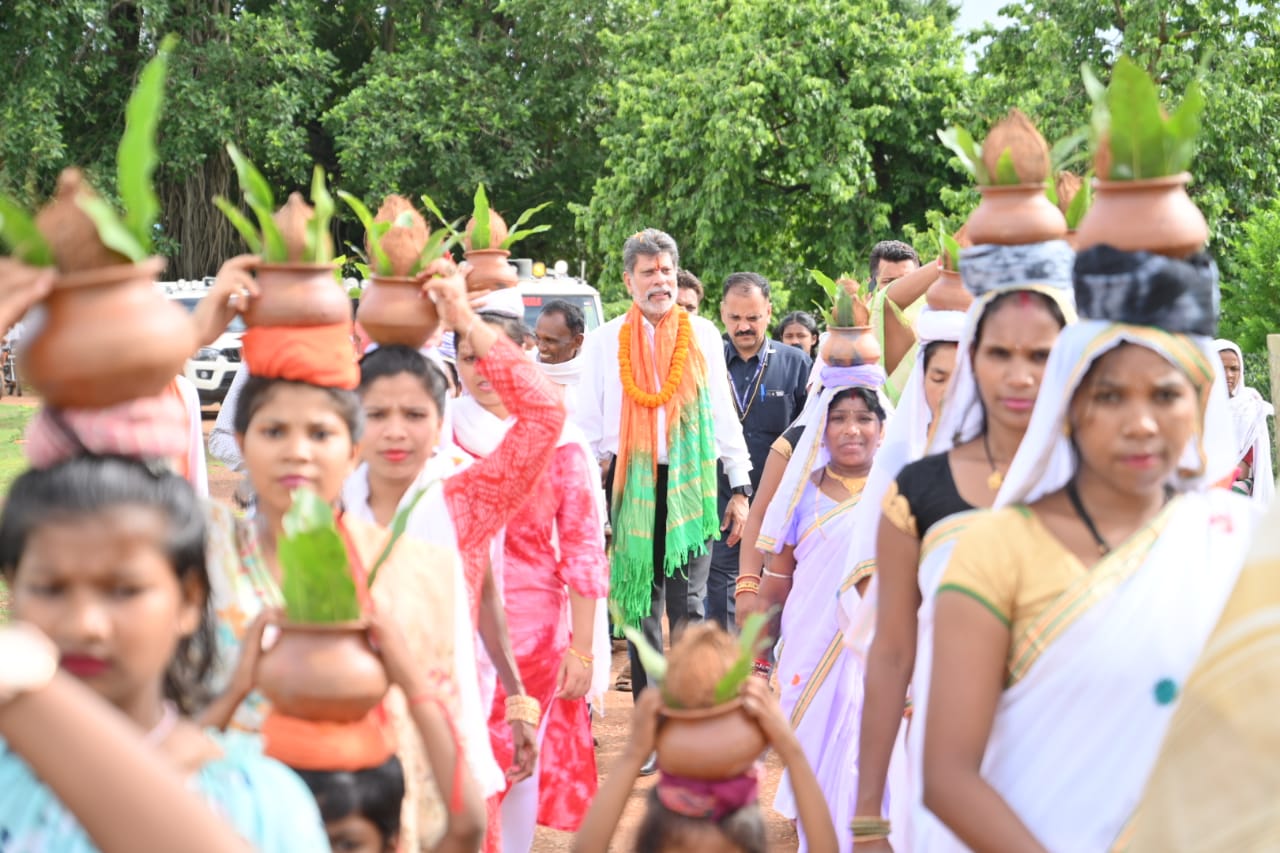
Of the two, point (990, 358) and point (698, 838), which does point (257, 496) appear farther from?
point (990, 358)

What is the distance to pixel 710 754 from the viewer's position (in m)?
2.97

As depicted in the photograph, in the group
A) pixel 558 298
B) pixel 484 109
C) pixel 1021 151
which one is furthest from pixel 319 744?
pixel 484 109

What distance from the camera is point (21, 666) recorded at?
1585 mm

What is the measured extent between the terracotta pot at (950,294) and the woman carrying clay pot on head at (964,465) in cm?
76

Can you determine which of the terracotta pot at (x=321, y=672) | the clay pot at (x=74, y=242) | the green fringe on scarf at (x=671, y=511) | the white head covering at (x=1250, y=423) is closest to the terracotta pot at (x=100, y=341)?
the clay pot at (x=74, y=242)

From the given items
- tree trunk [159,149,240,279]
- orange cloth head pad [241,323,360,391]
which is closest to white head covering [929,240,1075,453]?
orange cloth head pad [241,323,360,391]

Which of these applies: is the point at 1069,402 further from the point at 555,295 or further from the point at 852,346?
the point at 555,295

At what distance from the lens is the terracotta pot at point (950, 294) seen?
15.1 feet

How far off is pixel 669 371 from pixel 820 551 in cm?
280

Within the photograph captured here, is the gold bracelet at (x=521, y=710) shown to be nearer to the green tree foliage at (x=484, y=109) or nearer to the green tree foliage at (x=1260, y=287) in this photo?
the green tree foliage at (x=1260, y=287)

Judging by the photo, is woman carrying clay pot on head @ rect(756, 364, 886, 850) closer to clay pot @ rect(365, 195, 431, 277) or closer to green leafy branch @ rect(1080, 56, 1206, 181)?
clay pot @ rect(365, 195, 431, 277)

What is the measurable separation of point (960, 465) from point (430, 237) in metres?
1.38

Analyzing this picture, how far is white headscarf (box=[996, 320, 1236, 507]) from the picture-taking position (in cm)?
298

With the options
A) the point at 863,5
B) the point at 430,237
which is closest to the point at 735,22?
the point at 863,5
